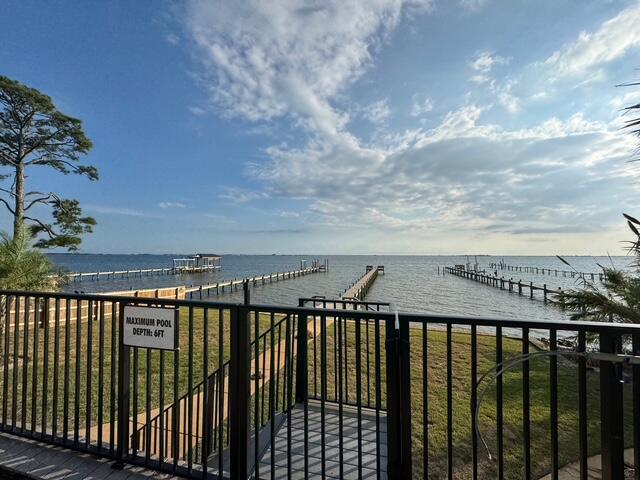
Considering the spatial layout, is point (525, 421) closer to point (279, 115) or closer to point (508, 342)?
point (508, 342)

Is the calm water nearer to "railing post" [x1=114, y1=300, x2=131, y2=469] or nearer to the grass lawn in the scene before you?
the grass lawn

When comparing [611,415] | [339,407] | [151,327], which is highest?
[151,327]

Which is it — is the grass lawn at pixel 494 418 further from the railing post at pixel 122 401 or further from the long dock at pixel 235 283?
the long dock at pixel 235 283

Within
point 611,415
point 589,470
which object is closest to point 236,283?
point 589,470

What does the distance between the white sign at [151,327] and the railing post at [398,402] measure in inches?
54.5

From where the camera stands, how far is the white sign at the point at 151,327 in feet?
7.23

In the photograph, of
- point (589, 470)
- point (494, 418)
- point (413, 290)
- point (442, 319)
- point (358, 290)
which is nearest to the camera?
point (442, 319)

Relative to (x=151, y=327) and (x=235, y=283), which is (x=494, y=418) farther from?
(x=235, y=283)

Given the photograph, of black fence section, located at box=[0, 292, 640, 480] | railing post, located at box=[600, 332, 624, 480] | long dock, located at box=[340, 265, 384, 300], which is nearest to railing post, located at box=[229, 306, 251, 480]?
black fence section, located at box=[0, 292, 640, 480]

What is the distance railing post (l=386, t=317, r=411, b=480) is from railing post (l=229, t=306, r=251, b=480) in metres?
0.88

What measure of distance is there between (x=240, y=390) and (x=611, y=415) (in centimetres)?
194

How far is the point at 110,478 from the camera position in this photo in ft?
7.29

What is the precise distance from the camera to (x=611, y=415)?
153cm

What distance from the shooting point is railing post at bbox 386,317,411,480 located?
1.81 m
